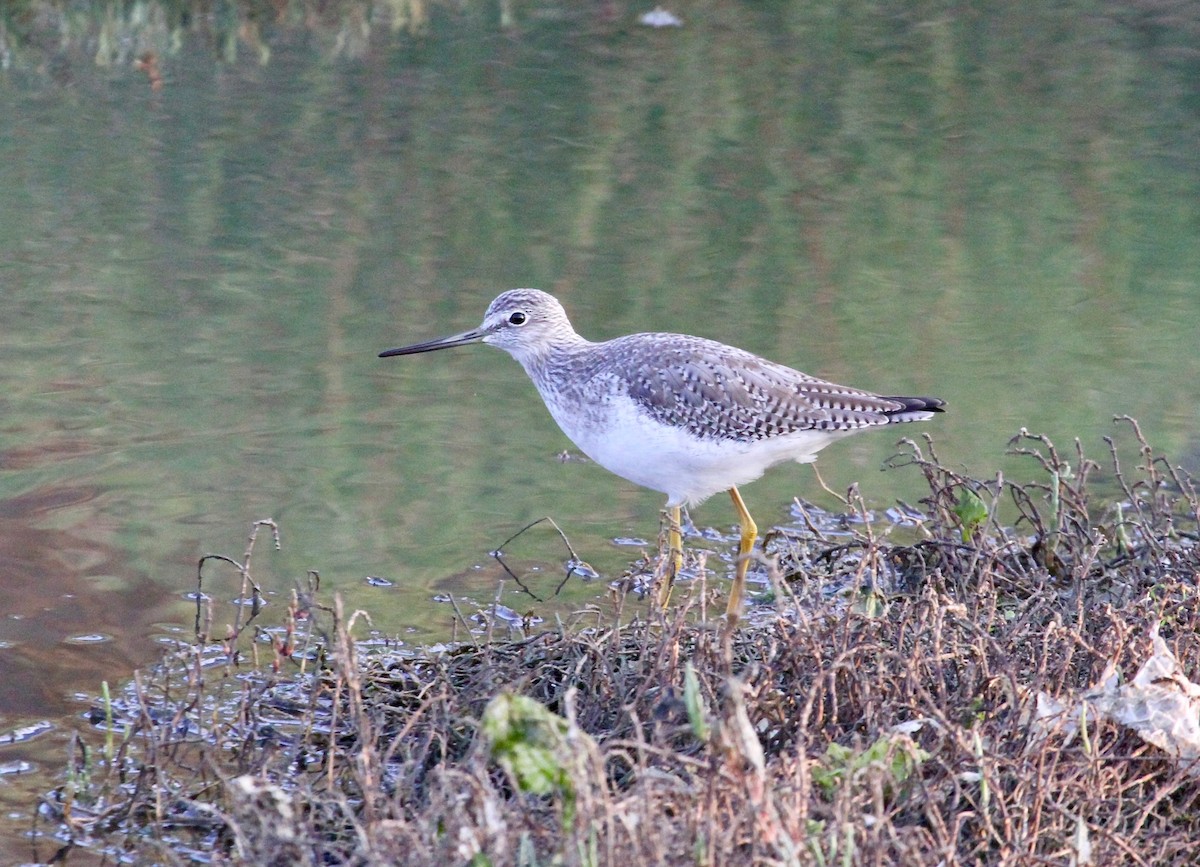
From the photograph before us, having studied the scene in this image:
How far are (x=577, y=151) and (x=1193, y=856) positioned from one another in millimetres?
8242

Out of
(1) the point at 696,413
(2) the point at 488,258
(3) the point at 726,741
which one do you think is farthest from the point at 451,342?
(3) the point at 726,741

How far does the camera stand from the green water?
6.62m

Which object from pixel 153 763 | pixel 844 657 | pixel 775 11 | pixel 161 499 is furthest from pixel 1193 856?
pixel 775 11

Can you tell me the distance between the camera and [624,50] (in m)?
13.6

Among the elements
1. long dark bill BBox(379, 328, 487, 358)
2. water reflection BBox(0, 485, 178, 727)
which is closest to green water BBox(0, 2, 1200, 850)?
water reflection BBox(0, 485, 178, 727)

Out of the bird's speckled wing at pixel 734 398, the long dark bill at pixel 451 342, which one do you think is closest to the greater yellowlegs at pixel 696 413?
the bird's speckled wing at pixel 734 398

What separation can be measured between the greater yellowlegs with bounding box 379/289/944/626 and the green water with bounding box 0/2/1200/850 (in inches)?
26.7

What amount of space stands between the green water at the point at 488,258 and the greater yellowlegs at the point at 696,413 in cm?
68

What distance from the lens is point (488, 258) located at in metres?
9.50

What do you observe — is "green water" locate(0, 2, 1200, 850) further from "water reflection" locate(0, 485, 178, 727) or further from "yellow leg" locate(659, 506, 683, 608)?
"yellow leg" locate(659, 506, 683, 608)

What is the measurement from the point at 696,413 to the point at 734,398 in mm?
165

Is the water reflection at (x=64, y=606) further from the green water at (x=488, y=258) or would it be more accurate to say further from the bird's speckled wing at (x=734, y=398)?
the bird's speckled wing at (x=734, y=398)

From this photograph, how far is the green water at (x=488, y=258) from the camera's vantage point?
6625mm

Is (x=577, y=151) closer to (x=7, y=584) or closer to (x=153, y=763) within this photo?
(x=7, y=584)
